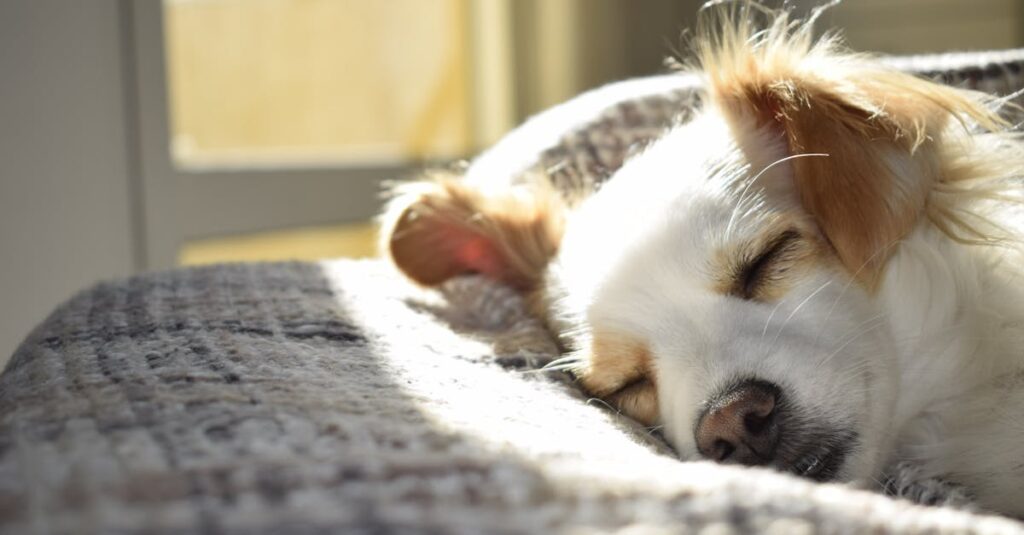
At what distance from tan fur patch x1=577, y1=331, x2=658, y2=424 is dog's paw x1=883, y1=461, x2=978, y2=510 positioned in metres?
0.30

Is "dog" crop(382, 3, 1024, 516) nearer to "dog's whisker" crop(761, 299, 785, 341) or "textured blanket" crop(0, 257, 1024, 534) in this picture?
"dog's whisker" crop(761, 299, 785, 341)

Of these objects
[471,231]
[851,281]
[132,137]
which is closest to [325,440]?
[851,281]

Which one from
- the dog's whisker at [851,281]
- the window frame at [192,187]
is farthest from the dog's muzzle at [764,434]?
the window frame at [192,187]

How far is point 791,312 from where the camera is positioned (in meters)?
1.14

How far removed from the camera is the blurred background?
7.48ft

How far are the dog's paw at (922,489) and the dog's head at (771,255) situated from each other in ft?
0.10

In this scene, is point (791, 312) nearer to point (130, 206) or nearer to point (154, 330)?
point (154, 330)

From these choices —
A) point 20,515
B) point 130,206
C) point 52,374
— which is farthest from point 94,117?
point 20,515

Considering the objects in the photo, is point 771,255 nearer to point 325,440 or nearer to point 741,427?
point 741,427

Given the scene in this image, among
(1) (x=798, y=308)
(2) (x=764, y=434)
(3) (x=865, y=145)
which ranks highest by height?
(3) (x=865, y=145)

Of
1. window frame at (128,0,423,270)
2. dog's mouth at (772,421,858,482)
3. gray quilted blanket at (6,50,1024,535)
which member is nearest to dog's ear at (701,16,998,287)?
dog's mouth at (772,421,858,482)

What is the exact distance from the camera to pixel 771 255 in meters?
1.22

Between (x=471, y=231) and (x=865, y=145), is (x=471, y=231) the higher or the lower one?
the lower one

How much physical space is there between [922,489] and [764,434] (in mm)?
176
